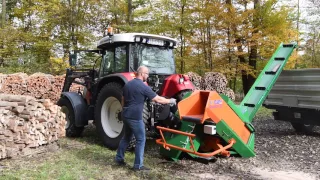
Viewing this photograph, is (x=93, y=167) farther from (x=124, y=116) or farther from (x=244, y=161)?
(x=244, y=161)

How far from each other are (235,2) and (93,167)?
456 inches

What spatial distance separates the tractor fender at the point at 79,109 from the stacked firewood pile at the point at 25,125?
0.90m

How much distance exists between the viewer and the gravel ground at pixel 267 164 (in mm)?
4484

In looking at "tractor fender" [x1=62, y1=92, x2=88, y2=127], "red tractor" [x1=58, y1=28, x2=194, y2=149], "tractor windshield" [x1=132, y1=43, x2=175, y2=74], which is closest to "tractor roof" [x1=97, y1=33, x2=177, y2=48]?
"red tractor" [x1=58, y1=28, x2=194, y2=149]

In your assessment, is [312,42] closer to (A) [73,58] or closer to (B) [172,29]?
(B) [172,29]

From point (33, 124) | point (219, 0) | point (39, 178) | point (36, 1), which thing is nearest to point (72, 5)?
point (36, 1)

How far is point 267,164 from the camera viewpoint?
5023 millimetres

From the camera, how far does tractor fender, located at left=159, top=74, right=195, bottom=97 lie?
5734 millimetres

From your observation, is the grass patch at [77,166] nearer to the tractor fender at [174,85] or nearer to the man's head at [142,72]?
the tractor fender at [174,85]

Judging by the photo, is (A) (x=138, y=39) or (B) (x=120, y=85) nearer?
(B) (x=120, y=85)

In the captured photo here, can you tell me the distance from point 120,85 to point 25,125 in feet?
5.85

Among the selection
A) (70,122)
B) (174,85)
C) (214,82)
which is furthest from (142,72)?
(214,82)

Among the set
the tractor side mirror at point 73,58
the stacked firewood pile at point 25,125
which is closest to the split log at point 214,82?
the tractor side mirror at point 73,58

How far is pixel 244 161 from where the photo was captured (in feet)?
16.9
